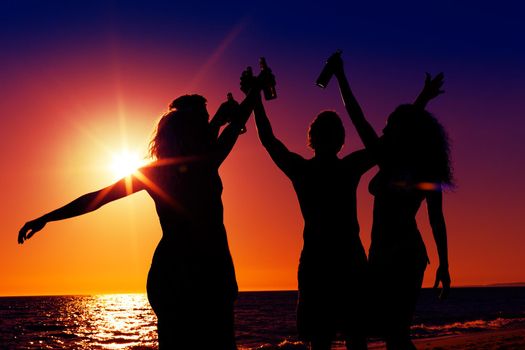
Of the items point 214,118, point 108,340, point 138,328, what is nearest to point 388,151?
point 214,118

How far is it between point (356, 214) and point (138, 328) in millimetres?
41835

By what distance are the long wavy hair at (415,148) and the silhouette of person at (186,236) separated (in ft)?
4.84

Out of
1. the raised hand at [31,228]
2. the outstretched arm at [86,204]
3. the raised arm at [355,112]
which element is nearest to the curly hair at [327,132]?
the raised arm at [355,112]

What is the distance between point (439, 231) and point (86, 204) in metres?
2.57

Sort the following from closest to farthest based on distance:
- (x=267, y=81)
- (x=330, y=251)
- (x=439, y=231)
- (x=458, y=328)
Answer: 1. (x=330, y=251)
2. (x=439, y=231)
3. (x=267, y=81)
4. (x=458, y=328)

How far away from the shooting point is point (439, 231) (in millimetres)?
4051

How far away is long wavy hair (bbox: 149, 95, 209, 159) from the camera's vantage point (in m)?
3.29

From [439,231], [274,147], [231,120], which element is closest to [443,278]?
[439,231]

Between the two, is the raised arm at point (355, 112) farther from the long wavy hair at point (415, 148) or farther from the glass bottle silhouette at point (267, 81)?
the glass bottle silhouette at point (267, 81)

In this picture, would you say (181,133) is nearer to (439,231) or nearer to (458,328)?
(439,231)

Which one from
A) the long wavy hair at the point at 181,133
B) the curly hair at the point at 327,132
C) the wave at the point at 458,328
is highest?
the curly hair at the point at 327,132

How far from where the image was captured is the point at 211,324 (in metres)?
3.20

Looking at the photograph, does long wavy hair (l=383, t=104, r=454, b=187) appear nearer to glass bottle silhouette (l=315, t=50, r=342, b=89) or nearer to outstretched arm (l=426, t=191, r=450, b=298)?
outstretched arm (l=426, t=191, r=450, b=298)

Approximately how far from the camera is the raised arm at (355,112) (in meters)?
4.04
